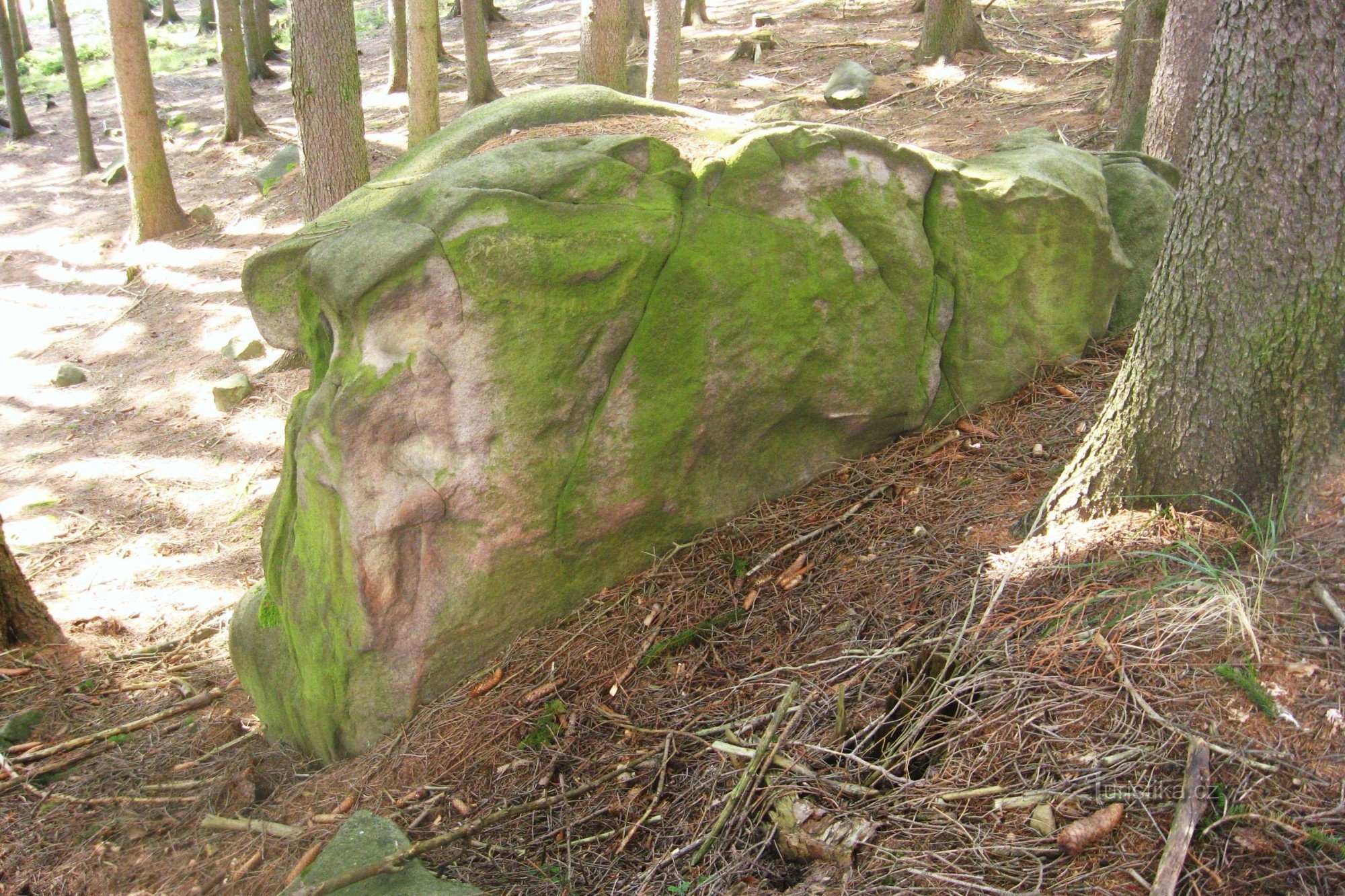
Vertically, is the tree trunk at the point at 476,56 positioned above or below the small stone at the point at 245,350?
above

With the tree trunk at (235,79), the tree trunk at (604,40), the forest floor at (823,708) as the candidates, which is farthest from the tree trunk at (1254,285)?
the tree trunk at (235,79)

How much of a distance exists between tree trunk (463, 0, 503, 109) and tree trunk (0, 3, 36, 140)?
9268 mm

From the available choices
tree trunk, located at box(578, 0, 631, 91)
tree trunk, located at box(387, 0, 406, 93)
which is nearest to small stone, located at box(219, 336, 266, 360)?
tree trunk, located at box(578, 0, 631, 91)

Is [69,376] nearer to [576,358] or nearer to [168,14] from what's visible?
[576,358]

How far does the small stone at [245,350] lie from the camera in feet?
31.2

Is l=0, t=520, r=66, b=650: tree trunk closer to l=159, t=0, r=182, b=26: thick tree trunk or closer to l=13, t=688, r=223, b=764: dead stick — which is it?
l=13, t=688, r=223, b=764: dead stick

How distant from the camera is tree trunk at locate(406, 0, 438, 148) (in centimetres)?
945

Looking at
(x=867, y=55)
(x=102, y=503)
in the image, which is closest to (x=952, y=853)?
(x=102, y=503)

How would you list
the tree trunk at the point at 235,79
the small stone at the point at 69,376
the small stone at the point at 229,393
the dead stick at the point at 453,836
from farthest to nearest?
1. the tree trunk at the point at 235,79
2. the small stone at the point at 69,376
3. the small stone at the point at 229,393
4. the dead stick at the point at 453,836

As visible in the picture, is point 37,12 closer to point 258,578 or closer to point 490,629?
point 258,578

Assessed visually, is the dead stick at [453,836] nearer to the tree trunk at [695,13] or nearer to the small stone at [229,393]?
the small stone at [229,393]

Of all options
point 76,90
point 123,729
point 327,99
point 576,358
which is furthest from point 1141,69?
point 76,90

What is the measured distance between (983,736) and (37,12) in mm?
45862

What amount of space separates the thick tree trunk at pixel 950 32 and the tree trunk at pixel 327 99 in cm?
700
